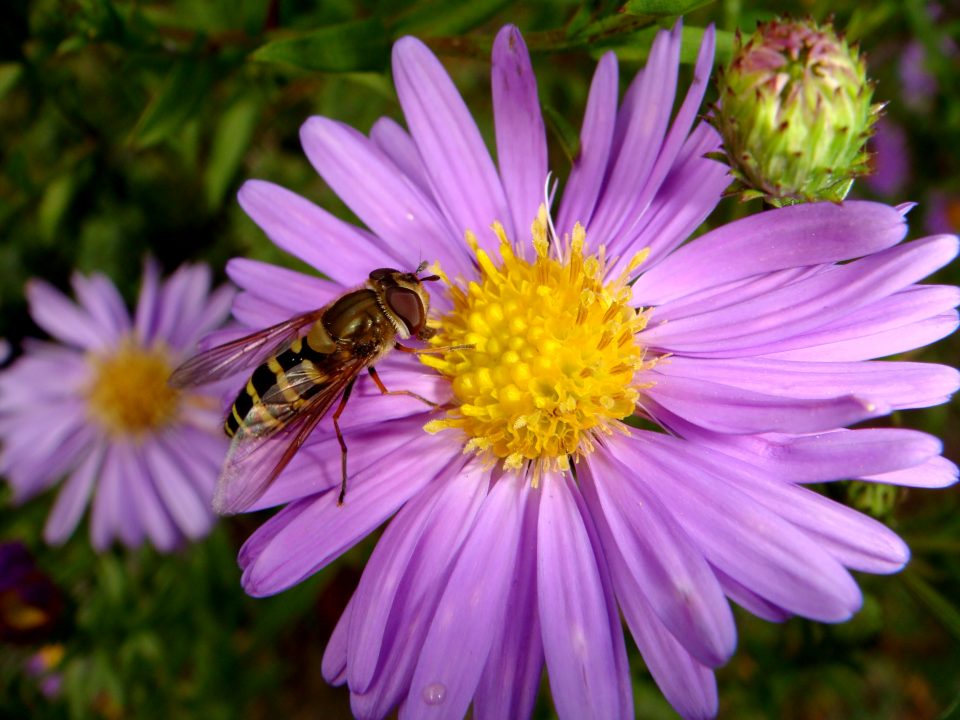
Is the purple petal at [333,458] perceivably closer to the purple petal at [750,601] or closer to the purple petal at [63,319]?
the purple petal at [750,601]

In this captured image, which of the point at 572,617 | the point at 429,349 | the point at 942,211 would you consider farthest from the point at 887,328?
the point at 942,211

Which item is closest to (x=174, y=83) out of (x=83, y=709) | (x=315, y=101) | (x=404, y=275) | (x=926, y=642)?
(x=404, y=275)

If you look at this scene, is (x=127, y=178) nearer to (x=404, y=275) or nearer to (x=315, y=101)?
(x=315, y=101)

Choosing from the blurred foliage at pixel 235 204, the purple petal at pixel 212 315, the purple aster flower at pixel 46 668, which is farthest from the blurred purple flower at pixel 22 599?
the purple petal at pixel 212 315

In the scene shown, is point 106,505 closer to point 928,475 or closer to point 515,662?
point 515,662

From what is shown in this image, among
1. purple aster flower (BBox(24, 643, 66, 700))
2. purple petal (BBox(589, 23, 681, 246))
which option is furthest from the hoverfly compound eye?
purple aster flower (BBox(24, 643, 66, 700))
